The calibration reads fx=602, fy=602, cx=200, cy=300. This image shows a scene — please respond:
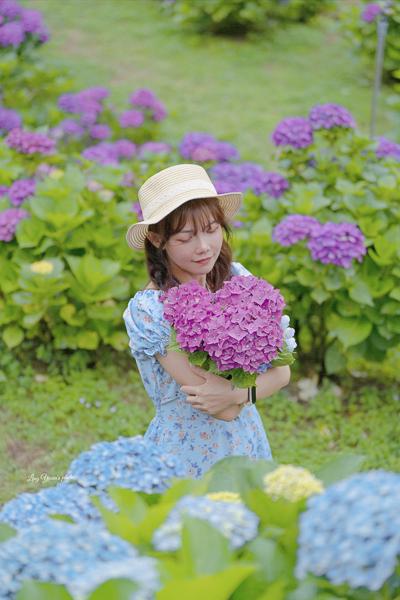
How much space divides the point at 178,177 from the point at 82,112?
4.26 meters

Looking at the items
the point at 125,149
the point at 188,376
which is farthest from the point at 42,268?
the point at 125,149

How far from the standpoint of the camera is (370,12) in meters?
7.41

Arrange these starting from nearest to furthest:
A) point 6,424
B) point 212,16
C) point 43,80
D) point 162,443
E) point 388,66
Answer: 1. point 162,443
2. point 6,424
3. point 43,80
4. point 388,66
5. point 212,16

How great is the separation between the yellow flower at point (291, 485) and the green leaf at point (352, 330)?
82.8 inches

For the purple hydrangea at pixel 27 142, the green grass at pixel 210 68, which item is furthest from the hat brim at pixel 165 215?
the green grass at pixel 210 68

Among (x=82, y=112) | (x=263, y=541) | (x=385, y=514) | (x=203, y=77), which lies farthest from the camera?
(x=203, y=77)

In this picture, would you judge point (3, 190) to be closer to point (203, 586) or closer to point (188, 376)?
point (188, 376)

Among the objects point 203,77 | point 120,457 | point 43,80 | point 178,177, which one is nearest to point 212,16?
point 203,77

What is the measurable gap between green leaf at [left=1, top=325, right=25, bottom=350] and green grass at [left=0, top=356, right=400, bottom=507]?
22 centimetres

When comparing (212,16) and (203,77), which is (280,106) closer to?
(203,77)

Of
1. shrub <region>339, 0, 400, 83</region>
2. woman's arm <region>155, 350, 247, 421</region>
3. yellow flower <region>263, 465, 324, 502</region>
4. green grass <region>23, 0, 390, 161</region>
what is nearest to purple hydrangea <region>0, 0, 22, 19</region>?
green grass <region>23, 0, 390, 161</region>

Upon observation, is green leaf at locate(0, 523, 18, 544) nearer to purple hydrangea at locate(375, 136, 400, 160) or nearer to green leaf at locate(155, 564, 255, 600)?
green leaf at locate(155, 564, 255, 600)

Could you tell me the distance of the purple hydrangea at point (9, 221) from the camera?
10.7 feet

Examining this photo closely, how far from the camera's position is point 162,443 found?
201 cm
